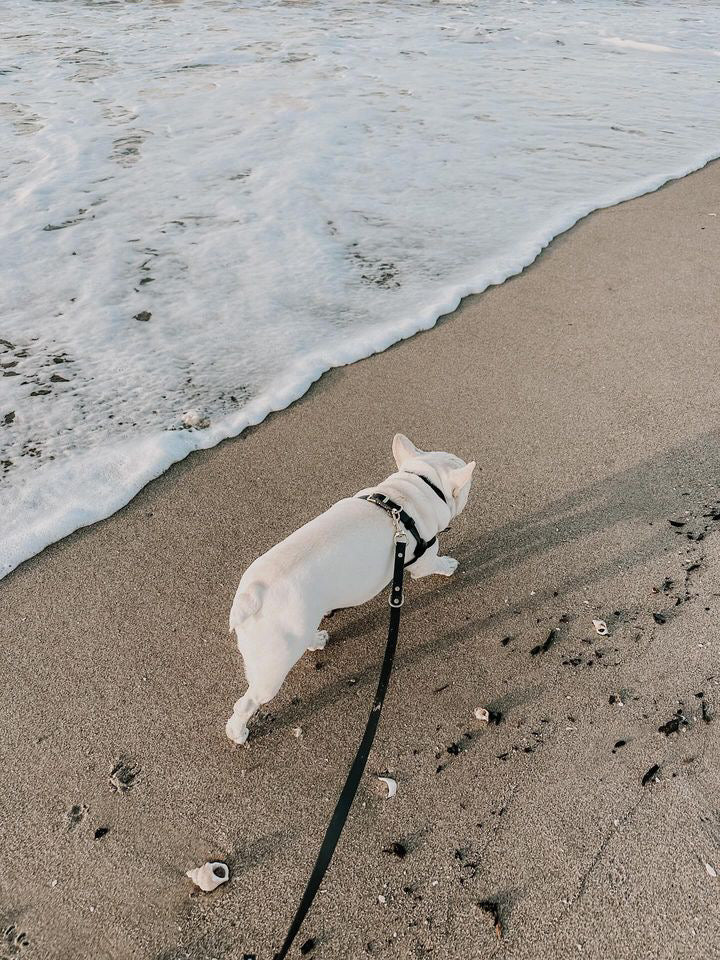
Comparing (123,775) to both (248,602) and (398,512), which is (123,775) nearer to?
(248,602)

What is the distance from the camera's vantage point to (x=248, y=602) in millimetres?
2061

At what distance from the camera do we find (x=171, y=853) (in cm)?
209

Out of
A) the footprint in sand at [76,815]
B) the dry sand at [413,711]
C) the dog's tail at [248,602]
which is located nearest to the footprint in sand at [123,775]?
the dry sand at [413,711]

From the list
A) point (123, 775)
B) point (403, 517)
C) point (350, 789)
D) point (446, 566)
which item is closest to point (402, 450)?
point (403, 517)

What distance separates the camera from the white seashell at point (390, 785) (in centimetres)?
221

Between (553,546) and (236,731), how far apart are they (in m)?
1.64

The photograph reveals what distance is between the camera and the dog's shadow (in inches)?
105

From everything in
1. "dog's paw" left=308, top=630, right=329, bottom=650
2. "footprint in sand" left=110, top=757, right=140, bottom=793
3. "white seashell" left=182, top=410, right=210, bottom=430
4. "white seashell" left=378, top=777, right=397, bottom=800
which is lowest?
"footprint in sand" left=110, top=757, right=140, bottom=793

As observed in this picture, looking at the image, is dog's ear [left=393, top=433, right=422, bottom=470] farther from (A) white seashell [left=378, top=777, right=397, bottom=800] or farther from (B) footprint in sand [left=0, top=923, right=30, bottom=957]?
(B) footprint in sand [left=0, top=923, right=30, bottom=957]

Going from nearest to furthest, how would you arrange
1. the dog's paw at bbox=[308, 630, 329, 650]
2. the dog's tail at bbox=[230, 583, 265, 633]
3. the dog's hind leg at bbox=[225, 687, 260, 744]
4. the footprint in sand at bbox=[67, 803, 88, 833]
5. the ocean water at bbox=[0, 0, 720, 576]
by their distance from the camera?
the dog's tail at bbox=[230, 583, 265, 633] < the footprint in sand at bbox=[67, 803, 88, 833] < the dog's hind leg at bbox=[225, 687, 260, 744] < the dog's paw at bbox=[308, 630, 329, 650] < the ocean water at bbox=[0, 0, 720, 576]

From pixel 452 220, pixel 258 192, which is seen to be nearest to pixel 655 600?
pixel 452 220

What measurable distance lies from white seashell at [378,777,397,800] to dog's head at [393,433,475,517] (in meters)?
0.98

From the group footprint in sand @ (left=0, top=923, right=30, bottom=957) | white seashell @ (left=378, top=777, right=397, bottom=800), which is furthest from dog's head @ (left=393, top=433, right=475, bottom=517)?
footprint in sand @ (left=0, top=923, right=30, bottom=957)

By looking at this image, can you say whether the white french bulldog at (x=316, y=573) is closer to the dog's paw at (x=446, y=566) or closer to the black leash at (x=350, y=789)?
the black leash at (x=350, y=789)
